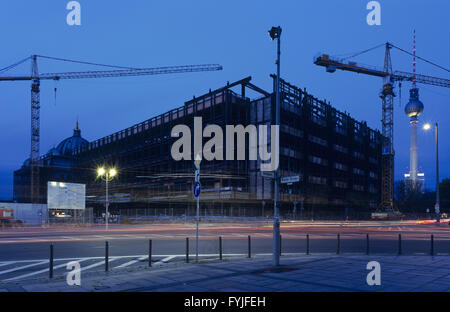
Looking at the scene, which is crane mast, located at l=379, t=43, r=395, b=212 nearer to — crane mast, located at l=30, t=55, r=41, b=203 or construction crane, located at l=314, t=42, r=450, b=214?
construction crane, located at l=314, t=42, r=450, b=214

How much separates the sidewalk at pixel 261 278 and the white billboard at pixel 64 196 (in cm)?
3112

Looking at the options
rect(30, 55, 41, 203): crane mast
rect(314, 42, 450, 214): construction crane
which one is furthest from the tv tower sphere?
rect(30, 55, 41, 203): crane mast

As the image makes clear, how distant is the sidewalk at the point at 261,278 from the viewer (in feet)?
27.7

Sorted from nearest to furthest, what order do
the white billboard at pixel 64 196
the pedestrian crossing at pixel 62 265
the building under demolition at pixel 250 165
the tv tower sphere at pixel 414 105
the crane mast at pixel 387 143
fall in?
the pedestrian crossing at pixel 62 265, the white billboard at pixel 64 196, the building under demolition at pixel 250 165, the crane mast at pixel 387 143, the tv tower sphere at pixel 414 105

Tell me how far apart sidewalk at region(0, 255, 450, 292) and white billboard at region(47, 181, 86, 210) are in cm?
3112

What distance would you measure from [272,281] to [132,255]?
7.94 metres

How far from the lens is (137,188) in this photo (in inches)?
3310

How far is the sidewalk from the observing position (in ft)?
27.7

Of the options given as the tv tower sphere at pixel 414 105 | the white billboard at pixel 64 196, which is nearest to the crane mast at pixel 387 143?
the tv tower sphere at pixel 414 105

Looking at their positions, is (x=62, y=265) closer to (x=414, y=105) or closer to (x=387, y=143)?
(x=387, y=143)

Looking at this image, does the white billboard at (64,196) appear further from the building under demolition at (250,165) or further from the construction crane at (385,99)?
the construction crane at (385,99)

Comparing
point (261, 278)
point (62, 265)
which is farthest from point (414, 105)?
point (62, 265)
